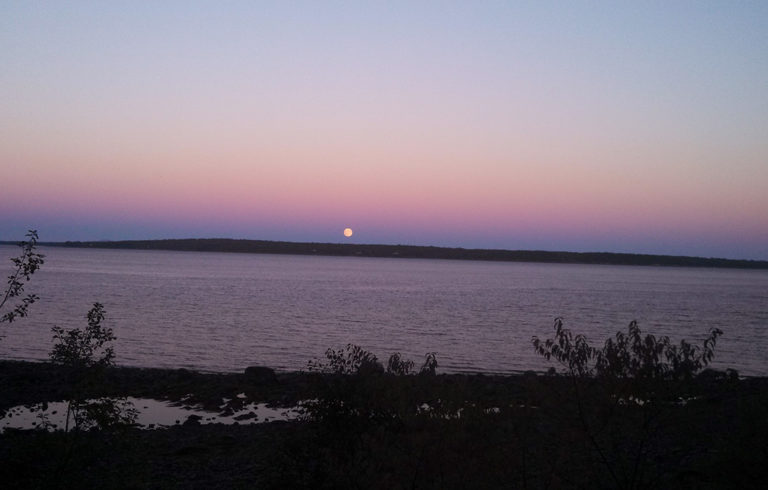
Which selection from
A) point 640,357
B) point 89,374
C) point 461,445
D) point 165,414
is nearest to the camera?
point 461,445

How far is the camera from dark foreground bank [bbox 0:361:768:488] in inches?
334

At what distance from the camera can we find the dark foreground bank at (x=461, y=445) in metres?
8.48

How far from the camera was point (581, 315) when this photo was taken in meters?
60.7

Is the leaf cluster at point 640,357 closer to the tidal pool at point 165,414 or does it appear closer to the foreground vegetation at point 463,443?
the foreground vegetation at point 463,443

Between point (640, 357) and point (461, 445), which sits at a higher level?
point (640, 357)

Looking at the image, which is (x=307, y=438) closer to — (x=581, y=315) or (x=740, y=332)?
(x=740, y=332)

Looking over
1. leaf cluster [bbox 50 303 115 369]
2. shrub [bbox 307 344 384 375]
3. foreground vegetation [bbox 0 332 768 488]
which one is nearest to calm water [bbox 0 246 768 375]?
shrub [bbox 307 344 384 375]

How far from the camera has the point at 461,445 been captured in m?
8.38

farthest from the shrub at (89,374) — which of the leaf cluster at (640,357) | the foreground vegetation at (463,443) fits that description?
the leaf cluster at (640,357)

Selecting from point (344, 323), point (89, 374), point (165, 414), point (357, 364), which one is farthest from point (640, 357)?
point (344, 323)

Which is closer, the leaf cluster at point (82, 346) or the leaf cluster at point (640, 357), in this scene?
the leaf cluster at point (640, 357)

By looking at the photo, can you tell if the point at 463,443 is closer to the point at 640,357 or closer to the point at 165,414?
the point at 640,357

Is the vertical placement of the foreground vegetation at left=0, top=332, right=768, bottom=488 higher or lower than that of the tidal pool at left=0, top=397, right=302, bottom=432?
higher

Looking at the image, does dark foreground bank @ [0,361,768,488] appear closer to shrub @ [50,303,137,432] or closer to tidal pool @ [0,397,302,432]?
shrub @ [50,303,137,432]
